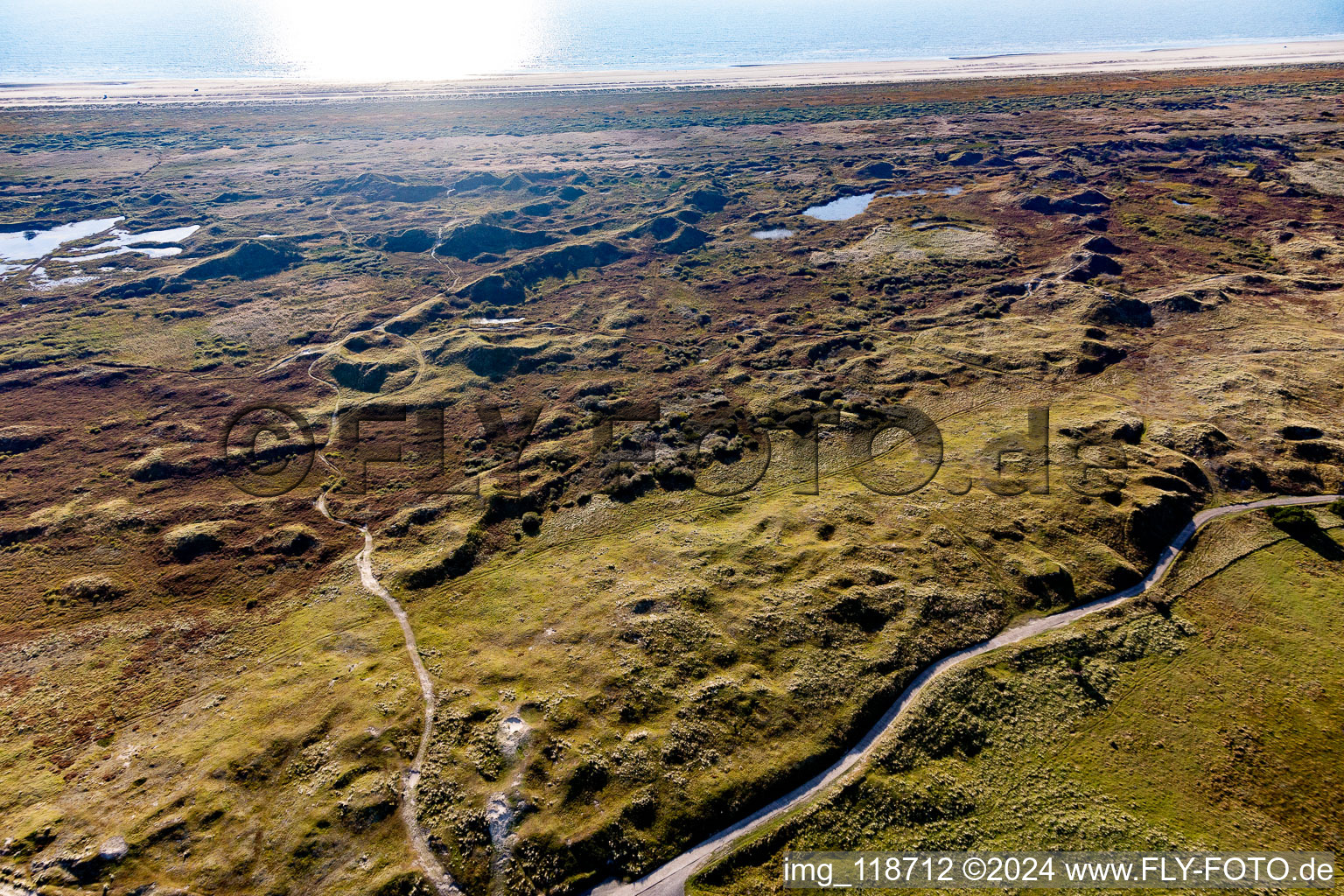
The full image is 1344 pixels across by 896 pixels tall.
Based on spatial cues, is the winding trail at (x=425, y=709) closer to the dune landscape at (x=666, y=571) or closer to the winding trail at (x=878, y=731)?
the dune landscape at (x=666, y=571)

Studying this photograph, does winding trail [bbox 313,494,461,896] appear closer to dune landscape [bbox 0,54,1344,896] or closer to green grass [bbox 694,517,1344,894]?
dune landscape [bbox 0,54,1344,896]

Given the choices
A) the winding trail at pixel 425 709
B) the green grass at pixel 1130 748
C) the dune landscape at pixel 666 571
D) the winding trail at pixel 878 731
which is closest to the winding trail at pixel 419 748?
the winding trail at pixel 425 709

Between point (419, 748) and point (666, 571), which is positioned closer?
point (419, 748)

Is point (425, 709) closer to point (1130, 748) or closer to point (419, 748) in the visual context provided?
point (419, 748)

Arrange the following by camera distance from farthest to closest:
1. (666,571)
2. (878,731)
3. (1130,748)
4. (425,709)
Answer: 1. (666,571)
2. (425,709)
3. (878,731)
4. (1130,748)

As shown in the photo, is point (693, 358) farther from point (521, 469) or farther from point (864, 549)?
point (864, 549)

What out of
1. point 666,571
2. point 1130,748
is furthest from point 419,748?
point 1130,748

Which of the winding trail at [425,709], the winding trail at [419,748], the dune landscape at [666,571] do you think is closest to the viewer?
the winding trail at [419,748]

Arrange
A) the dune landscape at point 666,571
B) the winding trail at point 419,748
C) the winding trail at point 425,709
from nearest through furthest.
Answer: the winding trail at point 419,748
the winding trail at point 425,709
the dune landscape at point 666,571

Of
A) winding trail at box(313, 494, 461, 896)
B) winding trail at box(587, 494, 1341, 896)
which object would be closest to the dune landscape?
winding trail at box(313, 494, 461, 896)
